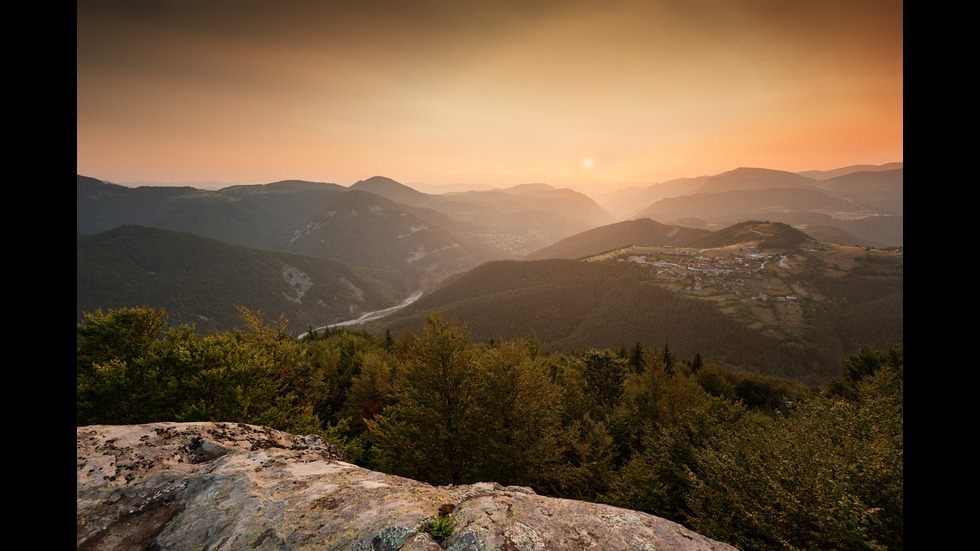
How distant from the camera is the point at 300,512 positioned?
702 cm

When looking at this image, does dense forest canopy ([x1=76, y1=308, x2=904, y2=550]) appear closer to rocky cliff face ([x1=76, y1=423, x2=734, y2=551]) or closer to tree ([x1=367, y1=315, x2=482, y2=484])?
tree ([x1=367, y1=315, x2=482, y2=484])

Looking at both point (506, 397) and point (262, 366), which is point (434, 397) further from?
point (262, 366)

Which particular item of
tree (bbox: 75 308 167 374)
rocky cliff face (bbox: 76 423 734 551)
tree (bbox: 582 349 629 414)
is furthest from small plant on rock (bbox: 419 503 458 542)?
tree (bbox: 582 349 629 414)

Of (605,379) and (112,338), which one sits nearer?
(112,338)

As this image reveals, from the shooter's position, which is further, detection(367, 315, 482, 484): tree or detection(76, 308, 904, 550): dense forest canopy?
detection(367, 315, 482, 484): tree

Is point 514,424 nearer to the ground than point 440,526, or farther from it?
nearer to the ground

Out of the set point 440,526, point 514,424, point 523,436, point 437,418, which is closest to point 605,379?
point 514,424

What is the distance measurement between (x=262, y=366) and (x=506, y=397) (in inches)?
531

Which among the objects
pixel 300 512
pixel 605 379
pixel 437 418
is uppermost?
pixel 300 512

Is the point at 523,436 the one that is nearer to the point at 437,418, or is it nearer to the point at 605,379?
the point at 437,418

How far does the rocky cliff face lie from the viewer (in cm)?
648

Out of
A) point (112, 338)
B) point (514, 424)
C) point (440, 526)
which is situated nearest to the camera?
point (440, 526)

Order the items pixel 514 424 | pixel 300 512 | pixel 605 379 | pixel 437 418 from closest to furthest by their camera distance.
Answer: pixel 300 512 → pixel 437 418 → pixel 514 424 → pixel 605 379
